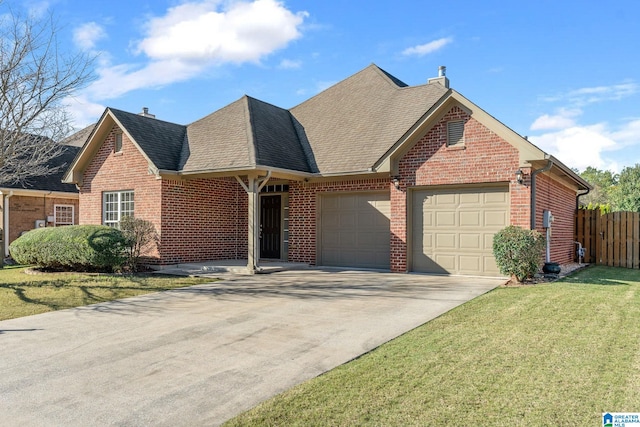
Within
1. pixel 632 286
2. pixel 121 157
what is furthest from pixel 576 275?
pixel 121 157

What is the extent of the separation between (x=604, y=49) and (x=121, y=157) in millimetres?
16086

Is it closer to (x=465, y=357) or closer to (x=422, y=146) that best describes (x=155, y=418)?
(x=465, y=357)

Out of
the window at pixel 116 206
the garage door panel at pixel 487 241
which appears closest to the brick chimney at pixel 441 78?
the garage door panel at pixel 487 241

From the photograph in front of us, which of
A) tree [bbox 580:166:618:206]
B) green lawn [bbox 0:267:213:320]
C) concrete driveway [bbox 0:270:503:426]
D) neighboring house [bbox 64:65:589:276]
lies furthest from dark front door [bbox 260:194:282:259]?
tree [bbox 580:166:618:206]

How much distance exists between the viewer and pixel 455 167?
12531 millimetres

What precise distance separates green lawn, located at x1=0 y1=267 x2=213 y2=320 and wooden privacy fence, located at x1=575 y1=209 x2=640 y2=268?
1373 cm

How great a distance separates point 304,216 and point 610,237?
10794 mm

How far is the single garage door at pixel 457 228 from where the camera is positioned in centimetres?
1225

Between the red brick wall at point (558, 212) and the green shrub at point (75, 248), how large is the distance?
37.9ft

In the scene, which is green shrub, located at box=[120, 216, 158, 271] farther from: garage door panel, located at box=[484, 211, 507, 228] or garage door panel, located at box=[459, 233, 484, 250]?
garage door panel, located at box=[484, 211, 507, 228]

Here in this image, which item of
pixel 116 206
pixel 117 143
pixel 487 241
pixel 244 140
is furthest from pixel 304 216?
pixel 117 143

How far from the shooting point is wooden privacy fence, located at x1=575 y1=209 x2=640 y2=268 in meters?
16.1

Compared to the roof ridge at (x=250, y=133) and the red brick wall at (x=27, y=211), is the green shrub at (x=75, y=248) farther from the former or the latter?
the red brick wall at (x=27, y=211)

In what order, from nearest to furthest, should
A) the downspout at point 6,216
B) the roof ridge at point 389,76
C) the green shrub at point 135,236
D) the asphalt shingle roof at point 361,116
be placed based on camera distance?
1. the green shrub at point 135,236
2. the asphalt shingle roof at point 361,116
3. the roof ridge at point 389,76
4. the downspout at point 6,216
